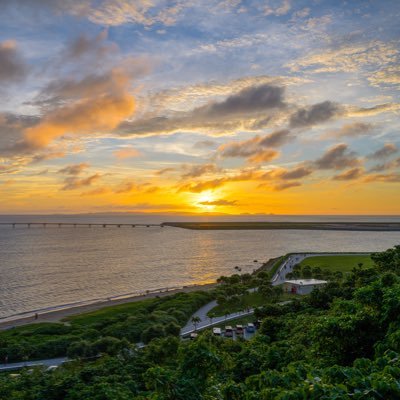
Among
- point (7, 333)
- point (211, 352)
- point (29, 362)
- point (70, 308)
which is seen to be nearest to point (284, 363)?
point (211, 352)

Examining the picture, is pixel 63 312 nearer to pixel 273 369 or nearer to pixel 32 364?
pixel 32 364

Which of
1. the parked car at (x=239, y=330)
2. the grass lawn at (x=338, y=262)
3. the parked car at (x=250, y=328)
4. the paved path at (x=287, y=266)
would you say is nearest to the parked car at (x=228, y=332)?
the parked car at (x=239, y=330)

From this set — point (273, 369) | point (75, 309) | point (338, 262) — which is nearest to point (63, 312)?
point (75, 309)

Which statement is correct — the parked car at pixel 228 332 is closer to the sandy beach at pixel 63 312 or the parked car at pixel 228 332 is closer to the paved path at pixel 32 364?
the paved path at pixel 32 364

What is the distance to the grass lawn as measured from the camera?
79375 mm

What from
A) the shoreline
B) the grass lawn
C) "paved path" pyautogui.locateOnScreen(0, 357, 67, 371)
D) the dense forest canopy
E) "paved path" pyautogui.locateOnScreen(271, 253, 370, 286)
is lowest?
the shoreline

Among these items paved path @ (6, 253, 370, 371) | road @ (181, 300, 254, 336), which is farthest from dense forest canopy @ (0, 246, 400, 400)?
road @ (181, 300, 254, 336)

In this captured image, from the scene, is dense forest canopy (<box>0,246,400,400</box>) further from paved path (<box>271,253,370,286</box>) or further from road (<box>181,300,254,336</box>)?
paved path (<box>271,253,370,286</box>)

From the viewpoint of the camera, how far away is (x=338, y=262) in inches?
3386

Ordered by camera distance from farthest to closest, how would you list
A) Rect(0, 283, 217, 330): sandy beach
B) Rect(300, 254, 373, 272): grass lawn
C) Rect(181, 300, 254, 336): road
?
1. Rect(300, 254, 373, 272): grass lawn
2. Rect(0, 283, 217, 330): sandy beach
3. Rect(181, 300, 254, 336): road

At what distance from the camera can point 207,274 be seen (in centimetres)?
8706

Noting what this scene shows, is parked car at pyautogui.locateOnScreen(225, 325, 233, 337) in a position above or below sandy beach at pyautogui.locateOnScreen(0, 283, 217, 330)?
above

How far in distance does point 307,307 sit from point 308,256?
71.9 meters

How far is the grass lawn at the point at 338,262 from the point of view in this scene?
79.4 metres
